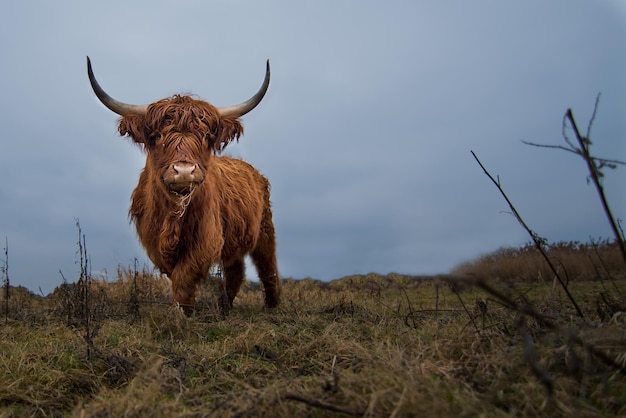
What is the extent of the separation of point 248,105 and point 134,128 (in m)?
1.58

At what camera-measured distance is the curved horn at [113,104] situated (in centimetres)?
583

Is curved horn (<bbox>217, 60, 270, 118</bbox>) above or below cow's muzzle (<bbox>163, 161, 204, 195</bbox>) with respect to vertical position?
above

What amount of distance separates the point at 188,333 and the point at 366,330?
5.08ft

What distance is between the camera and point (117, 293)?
10047mm

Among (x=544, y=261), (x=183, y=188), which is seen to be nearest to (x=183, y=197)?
(x=183, y=188)

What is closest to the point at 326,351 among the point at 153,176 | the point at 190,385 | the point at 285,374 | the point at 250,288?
the point at 285,374

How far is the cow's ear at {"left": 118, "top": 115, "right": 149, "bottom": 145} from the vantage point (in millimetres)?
5500

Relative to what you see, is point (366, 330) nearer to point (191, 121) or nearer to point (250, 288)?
point (191, 121)

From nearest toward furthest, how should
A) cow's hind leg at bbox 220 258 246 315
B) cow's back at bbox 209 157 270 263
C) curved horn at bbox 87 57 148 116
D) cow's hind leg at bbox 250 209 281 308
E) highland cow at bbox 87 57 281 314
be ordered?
1. highland cow at bbox 87 57 281 314
2. curved horn at bbox 87 57 148 116
3. cow's back at bbox 209 157 270 263
4. cow's hind leg at bbox 220 258 246 315
5. cow's hind leg at bbox 250 209 281 308

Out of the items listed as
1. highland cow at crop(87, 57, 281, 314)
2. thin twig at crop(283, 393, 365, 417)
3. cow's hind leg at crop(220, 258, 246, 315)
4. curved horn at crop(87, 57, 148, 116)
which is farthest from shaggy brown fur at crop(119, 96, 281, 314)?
thin twig at crop(283, 393, 365, 417)

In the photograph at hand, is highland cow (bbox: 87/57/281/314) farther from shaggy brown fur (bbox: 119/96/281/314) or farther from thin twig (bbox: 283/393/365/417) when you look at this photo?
thin twig (bbox: 283/393/365/417)

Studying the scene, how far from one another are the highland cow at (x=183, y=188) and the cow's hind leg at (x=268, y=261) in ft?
4.63

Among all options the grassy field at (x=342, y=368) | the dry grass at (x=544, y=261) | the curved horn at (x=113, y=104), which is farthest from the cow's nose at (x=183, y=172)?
the dry grass at (x=544, y=261)

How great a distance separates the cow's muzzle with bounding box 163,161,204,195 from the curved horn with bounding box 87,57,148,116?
143 centimetres
